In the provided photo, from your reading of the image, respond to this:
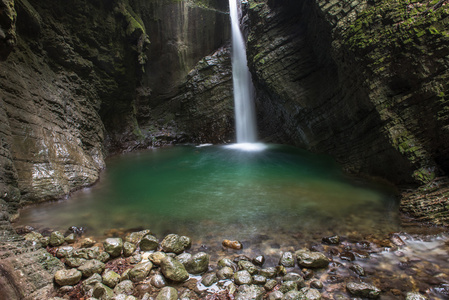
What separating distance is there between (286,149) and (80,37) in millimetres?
12569

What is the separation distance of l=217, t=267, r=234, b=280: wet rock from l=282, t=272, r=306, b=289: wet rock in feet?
2.47

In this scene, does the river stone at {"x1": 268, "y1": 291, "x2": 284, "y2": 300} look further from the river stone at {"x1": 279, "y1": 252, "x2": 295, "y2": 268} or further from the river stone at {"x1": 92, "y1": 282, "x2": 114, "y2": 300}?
the river stone at {"x1": 92, "y1": 282, "x2": 114, "y2": 300}

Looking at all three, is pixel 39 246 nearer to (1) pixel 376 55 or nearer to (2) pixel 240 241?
(2) pixel 240 241

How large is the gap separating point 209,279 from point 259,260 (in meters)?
0.90

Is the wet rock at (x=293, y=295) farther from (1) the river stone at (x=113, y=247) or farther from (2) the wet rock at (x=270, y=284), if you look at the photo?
(1) the river stone at (x=113, y=247)

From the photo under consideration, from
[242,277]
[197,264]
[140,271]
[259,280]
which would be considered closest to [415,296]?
[259,280]

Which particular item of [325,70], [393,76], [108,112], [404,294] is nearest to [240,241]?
[404,294]

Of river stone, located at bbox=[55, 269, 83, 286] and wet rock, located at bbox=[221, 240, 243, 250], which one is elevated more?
river stone, located at bbox=[55, 269, 83, 286]

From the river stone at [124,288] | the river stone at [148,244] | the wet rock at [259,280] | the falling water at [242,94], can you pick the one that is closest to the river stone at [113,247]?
the river stone at [148,244]

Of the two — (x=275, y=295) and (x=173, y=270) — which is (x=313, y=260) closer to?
(x=275, y=295)

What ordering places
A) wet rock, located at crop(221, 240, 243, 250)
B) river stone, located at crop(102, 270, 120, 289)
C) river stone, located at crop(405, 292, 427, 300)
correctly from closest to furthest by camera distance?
river stone, located at crop(405, 292, 427, 300)
river stone, located at crop(102, 270, 120, 289)
wet rock, located at crop(221, 240, 243, 250)

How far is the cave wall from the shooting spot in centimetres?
632

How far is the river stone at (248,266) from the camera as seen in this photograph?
363 cm

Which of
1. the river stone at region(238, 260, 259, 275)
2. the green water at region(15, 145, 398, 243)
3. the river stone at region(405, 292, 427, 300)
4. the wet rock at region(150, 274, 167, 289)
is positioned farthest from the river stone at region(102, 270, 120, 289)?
the river stone at region(405, 292, 427, 300)
